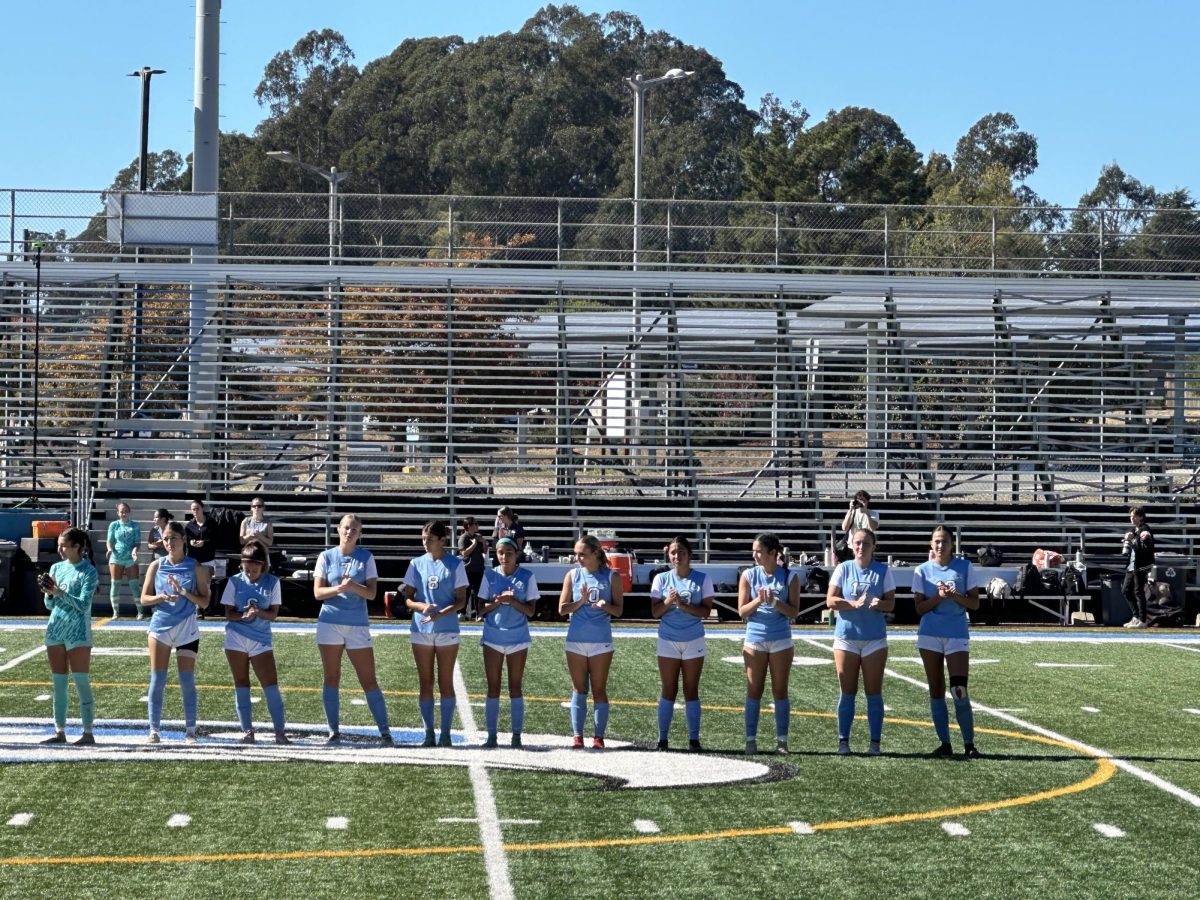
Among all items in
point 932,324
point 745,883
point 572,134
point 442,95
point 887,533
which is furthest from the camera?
point 442,95

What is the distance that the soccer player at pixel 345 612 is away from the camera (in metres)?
12.4

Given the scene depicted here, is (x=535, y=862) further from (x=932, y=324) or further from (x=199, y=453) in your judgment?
(x=932, y=324)

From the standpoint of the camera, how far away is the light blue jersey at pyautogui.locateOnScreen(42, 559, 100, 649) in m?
12.2

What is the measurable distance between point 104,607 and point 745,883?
53.4 ft

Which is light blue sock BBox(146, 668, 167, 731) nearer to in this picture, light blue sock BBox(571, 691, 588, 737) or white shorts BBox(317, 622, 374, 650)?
white shorts BBox(317, 622, 374, 650)

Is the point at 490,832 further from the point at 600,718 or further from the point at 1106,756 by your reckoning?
the point at 1106,756

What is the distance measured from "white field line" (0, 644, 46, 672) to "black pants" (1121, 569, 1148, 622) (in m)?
14.1

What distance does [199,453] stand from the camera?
2639cm

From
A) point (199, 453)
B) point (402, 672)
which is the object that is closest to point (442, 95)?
point (199, 453)

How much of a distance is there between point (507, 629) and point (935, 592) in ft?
→ 10.2

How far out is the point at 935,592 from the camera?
1224 centimetres

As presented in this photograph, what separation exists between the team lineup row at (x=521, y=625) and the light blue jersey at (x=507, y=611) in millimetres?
11

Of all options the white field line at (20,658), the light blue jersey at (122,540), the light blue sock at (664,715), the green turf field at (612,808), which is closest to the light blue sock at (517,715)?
the green turf field at (612,808)

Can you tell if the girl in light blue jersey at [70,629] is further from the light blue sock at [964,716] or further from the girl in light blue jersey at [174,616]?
the light blue sock at [964,716]
